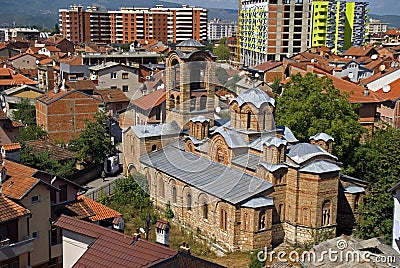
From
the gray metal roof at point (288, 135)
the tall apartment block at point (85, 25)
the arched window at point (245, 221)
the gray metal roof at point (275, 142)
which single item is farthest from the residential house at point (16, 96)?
the tall apartment block at point (85, 25)

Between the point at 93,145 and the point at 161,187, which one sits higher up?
the point at 93,145

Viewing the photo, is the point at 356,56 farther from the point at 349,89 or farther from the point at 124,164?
the point at 124,164

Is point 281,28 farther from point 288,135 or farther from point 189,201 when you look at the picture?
Result: point 189,201

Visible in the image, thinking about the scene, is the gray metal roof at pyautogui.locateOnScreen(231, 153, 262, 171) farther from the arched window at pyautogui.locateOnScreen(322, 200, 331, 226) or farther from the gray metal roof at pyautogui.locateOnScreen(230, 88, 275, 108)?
the arched window at pyautogui.locateOnScreen(322, 200, 331, 226)

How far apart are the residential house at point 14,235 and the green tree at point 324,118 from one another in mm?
16409

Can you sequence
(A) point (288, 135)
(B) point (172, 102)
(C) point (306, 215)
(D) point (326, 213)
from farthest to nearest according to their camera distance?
(B) point (172, 102)
(A) point (288, 135)
(D) point (326, 213)
(C) point (306, 215)

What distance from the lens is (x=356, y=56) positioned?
233ft

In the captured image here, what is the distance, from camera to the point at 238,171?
81.5ft

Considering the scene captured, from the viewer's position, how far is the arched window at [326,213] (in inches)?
922

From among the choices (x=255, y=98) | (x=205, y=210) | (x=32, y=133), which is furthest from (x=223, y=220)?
(x=32, y=133)

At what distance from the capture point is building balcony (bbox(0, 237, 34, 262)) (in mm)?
15305

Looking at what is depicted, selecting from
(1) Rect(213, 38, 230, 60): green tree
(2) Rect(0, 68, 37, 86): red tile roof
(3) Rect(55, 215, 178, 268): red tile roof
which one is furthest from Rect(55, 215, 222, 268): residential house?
(1) Rect(213, 38, 230, 60): green tree

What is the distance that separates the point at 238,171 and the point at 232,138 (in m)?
1.70

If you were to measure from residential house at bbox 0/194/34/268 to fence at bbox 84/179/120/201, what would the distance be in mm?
12400
